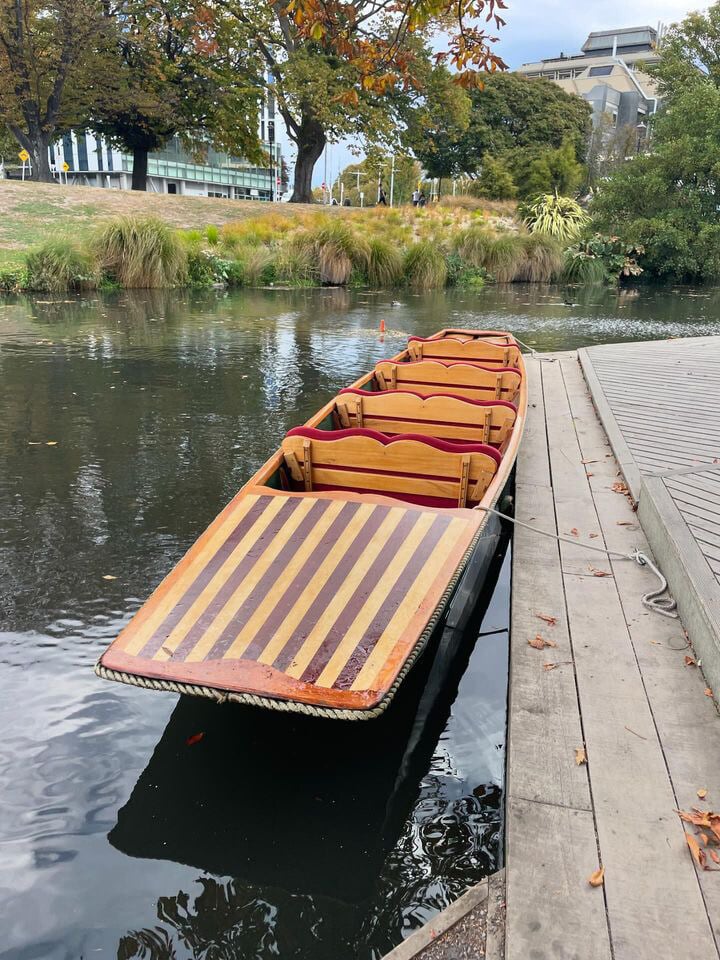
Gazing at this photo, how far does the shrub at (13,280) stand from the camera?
1584cm

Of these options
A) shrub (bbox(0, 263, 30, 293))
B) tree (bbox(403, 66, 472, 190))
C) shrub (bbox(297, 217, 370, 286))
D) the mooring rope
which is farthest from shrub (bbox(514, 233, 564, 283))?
the mooring rope

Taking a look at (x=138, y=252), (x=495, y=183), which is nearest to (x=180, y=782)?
(x=138, y=252)

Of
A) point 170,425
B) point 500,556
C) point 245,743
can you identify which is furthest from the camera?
point 170,425

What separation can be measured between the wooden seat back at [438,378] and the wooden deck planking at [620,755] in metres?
2.36

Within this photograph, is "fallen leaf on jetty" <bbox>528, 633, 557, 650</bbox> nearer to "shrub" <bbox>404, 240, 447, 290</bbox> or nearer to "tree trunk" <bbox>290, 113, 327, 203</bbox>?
A: "shrub" <bbox>404, 240, 447, 290</bbox>

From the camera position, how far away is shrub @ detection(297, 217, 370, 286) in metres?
18.9

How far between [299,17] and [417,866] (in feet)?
12.7

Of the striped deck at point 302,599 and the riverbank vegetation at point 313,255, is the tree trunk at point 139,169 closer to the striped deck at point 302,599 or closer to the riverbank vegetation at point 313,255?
the riverbank vegetation at point 313,255

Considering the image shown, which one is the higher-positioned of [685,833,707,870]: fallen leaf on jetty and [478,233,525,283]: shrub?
[478,233,525,283]: shrub

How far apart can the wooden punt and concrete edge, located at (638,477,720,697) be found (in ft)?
2.78

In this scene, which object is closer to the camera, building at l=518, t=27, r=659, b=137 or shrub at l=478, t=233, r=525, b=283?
shrub at l=478, t=233, r=525, b=283

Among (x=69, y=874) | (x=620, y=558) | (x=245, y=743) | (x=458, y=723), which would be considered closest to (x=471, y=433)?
(x=620, y=558)

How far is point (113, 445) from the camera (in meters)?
6.41

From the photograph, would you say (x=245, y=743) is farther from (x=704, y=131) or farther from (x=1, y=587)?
(x=704, y=131)
